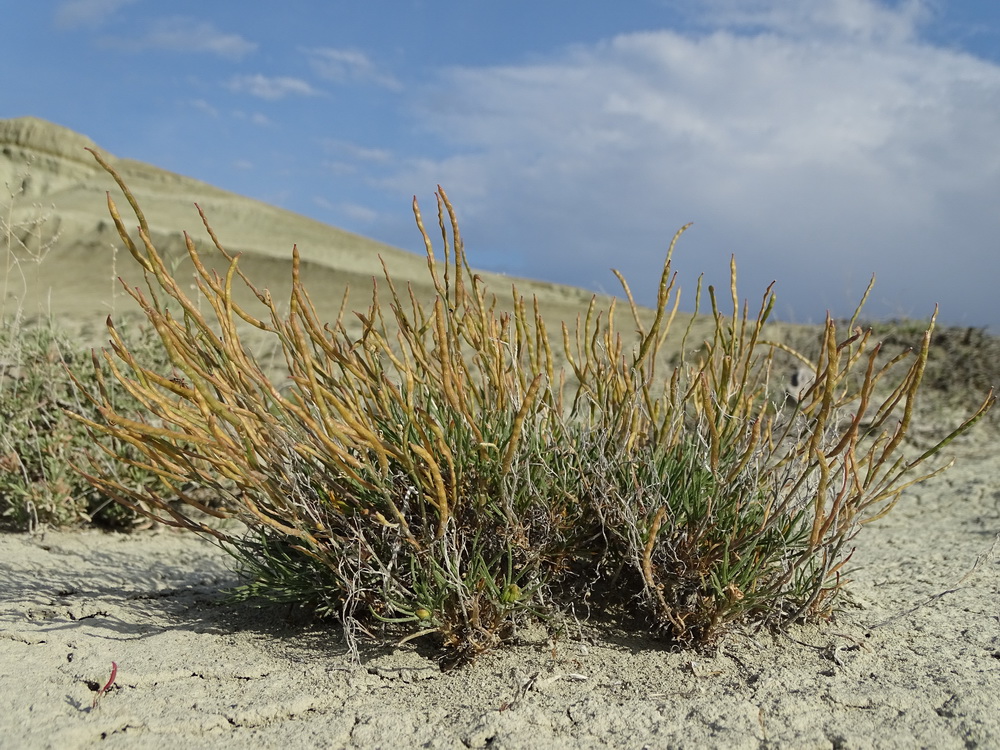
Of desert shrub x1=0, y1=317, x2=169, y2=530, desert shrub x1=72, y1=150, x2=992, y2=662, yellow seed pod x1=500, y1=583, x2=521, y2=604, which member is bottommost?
desert shrub x1=0, y1=317, x2=169, y2=530

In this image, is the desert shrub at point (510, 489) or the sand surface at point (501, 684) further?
the desert shrub at point (510, 489)

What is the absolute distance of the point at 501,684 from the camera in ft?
7.64

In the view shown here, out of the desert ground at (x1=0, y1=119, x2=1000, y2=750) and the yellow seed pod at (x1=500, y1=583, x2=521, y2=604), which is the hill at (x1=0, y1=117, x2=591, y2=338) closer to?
the desert ground at (x1=0, y1=119, x2=1000, y2=750)

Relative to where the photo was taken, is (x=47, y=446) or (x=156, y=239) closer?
(x=47, y=446)

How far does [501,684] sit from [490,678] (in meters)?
0.05

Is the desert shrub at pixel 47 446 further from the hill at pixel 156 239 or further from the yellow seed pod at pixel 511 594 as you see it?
the hill at pixel 156 239

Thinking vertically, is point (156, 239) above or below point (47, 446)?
above

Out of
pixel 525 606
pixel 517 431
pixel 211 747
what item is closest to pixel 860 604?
pixel 525 606

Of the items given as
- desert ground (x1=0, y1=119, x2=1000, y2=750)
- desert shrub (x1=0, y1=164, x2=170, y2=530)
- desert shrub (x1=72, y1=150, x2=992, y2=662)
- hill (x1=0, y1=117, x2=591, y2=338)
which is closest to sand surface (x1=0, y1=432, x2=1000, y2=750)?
desert ground (x1=0, y1=119, x2=1000, y2=750)

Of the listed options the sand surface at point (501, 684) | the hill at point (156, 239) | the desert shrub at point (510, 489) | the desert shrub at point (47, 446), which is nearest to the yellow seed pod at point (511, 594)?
the desert shrub at point (510, 489)

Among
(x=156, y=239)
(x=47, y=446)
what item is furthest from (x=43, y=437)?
(x=156, y=239)

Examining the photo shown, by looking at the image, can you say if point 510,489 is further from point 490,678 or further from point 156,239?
point 156,239

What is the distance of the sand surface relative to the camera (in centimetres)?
210

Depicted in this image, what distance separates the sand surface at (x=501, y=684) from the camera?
2.10m
